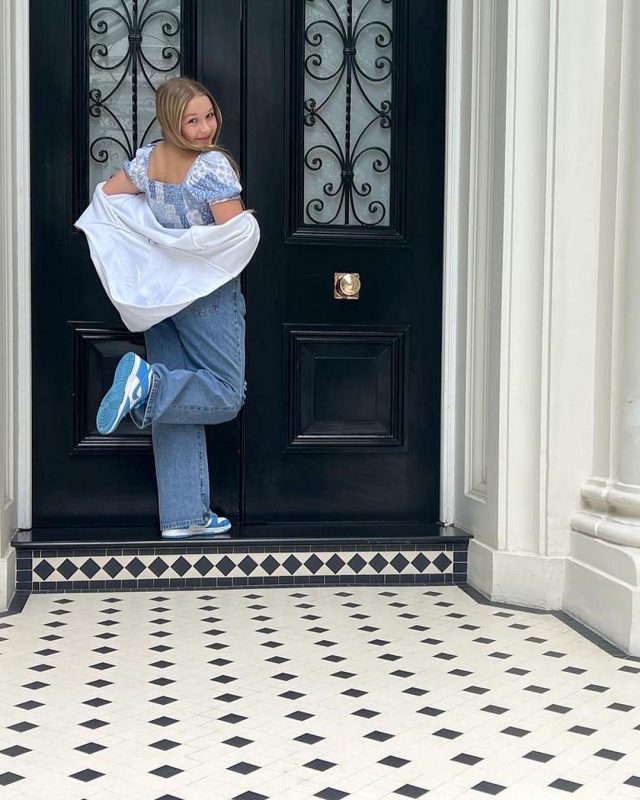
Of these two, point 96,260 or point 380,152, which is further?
point 380,152

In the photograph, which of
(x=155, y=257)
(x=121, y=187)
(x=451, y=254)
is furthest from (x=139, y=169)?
(x=451, y=254)

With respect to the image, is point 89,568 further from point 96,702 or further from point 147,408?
point 96,702

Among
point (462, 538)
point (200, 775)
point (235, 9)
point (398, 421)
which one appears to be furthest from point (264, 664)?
point (235, 9)

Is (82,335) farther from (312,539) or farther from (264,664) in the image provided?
(264,664)

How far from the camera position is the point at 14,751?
7.95 feet

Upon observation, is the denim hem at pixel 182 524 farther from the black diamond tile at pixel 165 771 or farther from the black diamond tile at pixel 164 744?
the black diamond tile at pixel 165 771

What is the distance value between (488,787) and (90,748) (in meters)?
0.89

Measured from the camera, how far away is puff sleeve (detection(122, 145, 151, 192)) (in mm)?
3898

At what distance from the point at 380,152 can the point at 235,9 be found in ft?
2.64

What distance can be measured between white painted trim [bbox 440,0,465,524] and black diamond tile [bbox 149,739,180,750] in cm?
214

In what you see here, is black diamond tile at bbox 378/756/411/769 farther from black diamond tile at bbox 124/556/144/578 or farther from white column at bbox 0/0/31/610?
white column at bbox 0/0/31/610

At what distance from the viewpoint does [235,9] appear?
427cm

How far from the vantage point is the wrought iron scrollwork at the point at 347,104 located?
432cm

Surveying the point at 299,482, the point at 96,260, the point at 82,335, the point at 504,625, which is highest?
the point at 96,260
